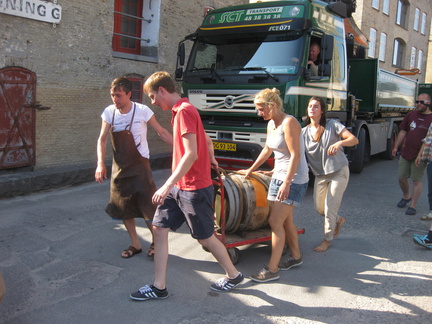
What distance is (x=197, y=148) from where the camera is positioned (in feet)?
11.8

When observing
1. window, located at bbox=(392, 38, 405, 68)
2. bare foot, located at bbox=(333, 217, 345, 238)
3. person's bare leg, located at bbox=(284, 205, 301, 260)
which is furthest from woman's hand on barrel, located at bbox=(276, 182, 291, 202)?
window, located at bbox=(392, 38, 405, 68)

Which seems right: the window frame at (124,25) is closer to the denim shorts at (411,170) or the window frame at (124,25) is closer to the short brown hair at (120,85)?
the short brown hair at (120,85)

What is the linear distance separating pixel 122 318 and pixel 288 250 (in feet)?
7.42

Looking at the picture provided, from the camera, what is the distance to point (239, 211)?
462 centimetres

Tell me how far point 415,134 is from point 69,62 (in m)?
6.75

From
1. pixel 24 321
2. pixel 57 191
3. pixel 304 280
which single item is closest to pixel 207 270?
pixel 304 280

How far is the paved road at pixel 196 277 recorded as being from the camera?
355 cm

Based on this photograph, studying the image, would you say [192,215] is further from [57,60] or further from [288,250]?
[57,60]

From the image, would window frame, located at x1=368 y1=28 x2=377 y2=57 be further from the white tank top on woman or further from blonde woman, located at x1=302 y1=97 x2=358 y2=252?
the white tank top on woman

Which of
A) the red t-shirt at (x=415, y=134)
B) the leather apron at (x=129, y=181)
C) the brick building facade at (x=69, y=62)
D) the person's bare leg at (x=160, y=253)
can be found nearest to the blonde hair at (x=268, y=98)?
the leather apron at (x=129, y=181)

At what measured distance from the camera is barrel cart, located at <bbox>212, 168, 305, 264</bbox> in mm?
4543

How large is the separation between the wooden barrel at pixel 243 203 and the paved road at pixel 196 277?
40 centimetres

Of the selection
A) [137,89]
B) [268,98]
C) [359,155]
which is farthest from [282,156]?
[137,89]

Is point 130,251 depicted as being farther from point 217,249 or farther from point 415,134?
point 415,134
